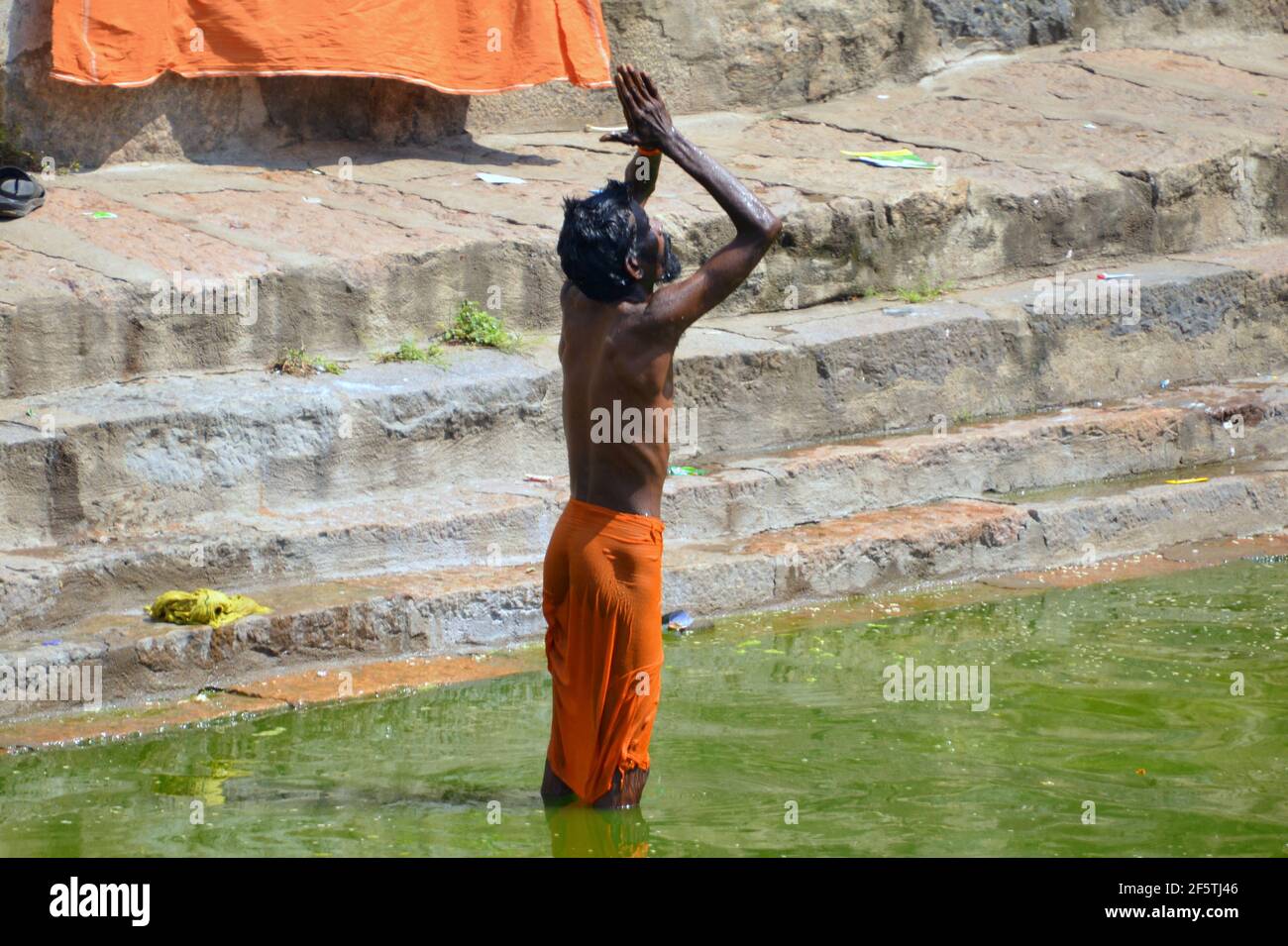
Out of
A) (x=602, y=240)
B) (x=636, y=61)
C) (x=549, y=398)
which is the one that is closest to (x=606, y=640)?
(x=602, y=240)

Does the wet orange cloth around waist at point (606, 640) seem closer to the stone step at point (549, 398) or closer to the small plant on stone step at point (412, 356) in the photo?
the stone step at point (549, 398)

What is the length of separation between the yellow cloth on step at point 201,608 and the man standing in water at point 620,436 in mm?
1658

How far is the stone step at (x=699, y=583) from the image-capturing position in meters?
5.48

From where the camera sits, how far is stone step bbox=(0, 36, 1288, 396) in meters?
6.71

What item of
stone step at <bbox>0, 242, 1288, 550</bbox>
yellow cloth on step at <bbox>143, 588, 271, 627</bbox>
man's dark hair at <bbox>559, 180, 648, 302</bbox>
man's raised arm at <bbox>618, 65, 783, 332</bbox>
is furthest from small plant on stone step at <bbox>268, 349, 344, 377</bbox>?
man's raised arm at <bbox>618, 65, 783, 332</bbox>

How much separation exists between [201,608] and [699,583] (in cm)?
193

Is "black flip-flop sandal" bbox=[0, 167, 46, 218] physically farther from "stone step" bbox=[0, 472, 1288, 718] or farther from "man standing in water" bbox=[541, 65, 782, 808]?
"man standing in water" bbox=[541, 65, 782, 808]

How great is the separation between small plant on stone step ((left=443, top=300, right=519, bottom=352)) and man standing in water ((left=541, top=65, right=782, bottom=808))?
119 inches

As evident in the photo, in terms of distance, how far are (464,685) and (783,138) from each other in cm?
498

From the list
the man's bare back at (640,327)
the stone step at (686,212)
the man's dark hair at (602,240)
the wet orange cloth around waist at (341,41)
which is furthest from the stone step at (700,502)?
the wet orange cloth around waist at (341,41)

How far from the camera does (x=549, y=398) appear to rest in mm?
7047

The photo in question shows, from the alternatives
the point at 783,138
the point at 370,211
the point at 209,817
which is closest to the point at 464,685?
the point at 209,817

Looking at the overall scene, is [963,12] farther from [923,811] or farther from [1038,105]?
[923,811]

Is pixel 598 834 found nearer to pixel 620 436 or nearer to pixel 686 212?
pixel 620 436
